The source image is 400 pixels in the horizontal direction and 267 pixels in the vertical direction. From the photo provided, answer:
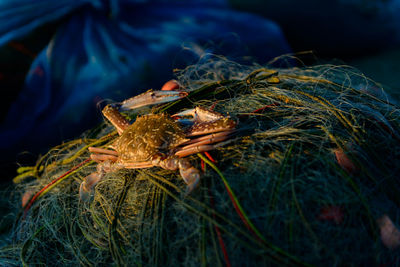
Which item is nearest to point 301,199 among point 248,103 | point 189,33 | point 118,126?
point 248,103

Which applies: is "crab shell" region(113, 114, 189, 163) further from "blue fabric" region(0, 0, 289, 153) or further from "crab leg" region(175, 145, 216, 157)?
"blue fabric" region(0, 0, 289, 153)

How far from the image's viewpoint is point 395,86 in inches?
84.9

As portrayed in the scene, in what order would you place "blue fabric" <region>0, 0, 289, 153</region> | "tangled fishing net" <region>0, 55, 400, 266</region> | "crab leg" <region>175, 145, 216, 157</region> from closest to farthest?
"tangled fishing net" <region>0, 55, 400, 266</region>, "crab leg" <region>175, 145, 216, 157</region>, "blue fabric" <region>0, 0, 289, 153</region>

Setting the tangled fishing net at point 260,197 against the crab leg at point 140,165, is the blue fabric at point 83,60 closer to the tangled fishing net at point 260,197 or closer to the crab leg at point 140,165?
the tangled fishing net at point 260,197

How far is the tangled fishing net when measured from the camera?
0.76m

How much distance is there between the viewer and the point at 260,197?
2.71ft

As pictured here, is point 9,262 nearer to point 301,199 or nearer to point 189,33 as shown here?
point 301,199

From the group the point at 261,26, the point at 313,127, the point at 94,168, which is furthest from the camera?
the point at 261,26

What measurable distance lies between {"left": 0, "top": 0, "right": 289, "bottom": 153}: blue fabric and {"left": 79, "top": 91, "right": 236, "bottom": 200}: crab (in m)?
0.85

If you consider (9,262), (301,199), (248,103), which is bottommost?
(9,262)

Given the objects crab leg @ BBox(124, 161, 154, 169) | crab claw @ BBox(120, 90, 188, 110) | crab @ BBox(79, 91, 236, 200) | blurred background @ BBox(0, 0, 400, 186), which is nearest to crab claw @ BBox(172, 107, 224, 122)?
crab @ BBox(79, 91, 236, 200)

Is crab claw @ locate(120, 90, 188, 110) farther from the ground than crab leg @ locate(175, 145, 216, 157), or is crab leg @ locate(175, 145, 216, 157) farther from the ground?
crab claw @ locate(120, 90, 188, 110)

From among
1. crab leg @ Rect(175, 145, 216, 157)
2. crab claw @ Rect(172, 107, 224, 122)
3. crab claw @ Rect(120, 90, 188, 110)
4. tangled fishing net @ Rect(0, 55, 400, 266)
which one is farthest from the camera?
crab claw @ Rect(120, 90, 188, 110)

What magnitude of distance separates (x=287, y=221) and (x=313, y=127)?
1.24 feet
